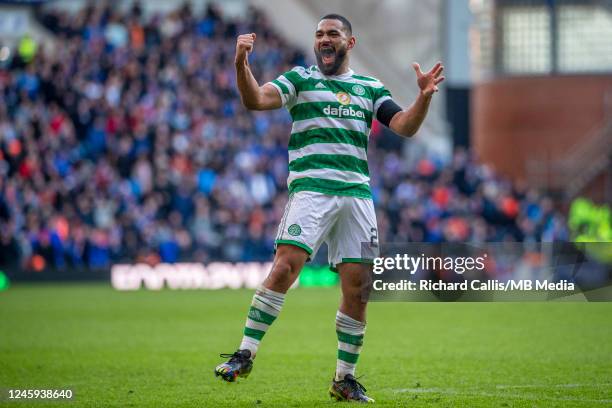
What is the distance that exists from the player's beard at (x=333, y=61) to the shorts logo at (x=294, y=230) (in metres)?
1.23

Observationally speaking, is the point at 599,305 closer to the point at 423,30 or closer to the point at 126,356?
the point at 126,356

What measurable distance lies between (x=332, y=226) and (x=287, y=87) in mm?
1105

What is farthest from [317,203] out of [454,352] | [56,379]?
[454,352]

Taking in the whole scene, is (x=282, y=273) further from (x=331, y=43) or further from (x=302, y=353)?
(x=302, y=353)

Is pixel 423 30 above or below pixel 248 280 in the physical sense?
above

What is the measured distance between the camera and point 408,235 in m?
29.3

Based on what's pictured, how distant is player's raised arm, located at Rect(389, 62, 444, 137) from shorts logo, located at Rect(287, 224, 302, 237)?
3.43ft

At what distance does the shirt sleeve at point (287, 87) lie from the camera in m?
8.76

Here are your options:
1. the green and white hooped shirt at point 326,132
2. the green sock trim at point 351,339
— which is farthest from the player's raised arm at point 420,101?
the green sock trim at point 351,339

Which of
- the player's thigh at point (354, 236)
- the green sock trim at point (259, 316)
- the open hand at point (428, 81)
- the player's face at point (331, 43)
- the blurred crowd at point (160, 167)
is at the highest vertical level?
the blurred crowd at point (160, 167)

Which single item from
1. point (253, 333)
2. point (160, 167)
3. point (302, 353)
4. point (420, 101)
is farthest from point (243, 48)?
point (160, 167)

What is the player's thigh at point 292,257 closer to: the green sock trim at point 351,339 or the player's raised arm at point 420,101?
the green sock trim at point 351,339

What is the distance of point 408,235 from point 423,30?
446 inches

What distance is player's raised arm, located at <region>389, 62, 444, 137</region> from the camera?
28.1 ft
